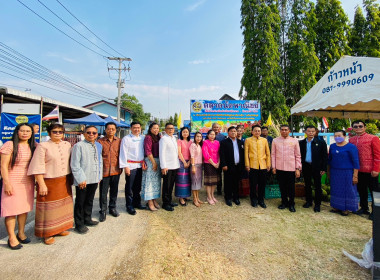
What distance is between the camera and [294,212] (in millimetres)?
3668

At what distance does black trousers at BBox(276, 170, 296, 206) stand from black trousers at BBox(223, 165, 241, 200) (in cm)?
83

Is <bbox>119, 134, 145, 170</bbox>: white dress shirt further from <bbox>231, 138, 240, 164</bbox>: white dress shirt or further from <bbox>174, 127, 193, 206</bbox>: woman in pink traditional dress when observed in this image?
<bbox>231, 138, 240, 164</bbox>: white dress shirt

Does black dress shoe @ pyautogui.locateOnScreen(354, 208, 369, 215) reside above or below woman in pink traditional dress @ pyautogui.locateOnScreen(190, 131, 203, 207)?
below

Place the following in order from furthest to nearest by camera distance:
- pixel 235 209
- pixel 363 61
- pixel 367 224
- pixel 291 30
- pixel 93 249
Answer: pixel 291 30, pixel 235 209, pixel 363 61, pixel 367 224, pixel 93 249

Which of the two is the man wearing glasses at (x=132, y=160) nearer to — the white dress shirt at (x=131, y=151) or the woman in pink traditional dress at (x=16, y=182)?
the white dress shirt at (x=131, y=151)

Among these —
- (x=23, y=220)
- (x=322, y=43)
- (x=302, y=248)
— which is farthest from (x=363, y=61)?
(x=322, y=43)

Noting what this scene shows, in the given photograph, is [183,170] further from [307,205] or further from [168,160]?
[307,205]

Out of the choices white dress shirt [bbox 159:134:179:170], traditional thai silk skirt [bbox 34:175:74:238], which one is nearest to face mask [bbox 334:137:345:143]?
white dress shirt [bbox 159:134:179:170]

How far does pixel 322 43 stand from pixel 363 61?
35.0 feet

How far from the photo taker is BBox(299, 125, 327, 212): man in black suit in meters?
3.71

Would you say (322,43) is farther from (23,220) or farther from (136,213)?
(23,220)

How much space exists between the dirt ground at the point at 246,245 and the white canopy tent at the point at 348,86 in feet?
7.01

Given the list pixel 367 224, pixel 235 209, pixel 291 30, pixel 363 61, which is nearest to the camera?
pixel 367 224

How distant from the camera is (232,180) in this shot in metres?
4.09
